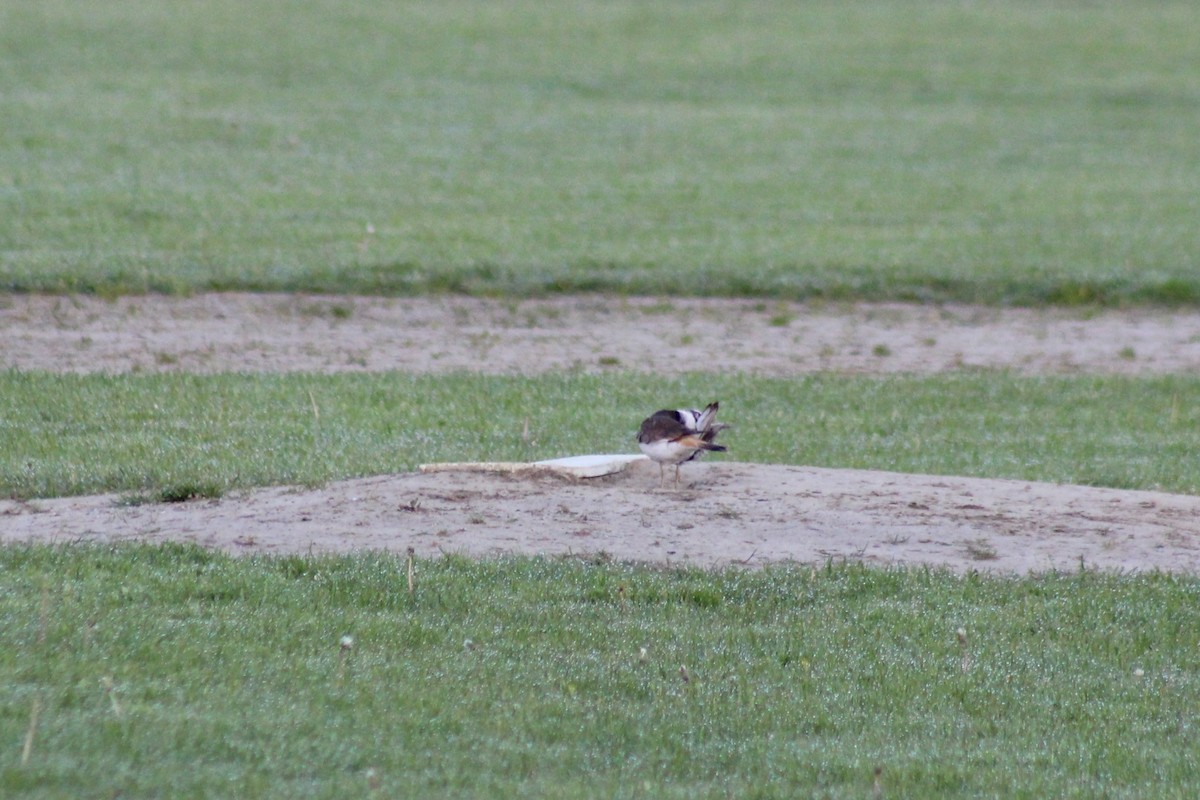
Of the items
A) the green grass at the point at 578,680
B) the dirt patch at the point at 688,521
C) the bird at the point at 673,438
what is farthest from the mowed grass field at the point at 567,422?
the bird at the point at 673,438

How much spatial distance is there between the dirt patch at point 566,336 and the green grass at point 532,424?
0.66m

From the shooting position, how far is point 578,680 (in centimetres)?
632

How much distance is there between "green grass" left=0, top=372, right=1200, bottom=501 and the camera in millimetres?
9992

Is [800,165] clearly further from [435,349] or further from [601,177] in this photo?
[435,349]

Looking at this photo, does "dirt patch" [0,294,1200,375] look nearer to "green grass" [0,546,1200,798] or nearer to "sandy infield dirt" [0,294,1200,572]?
"sandy infield dirt" [0,294,1200,572]

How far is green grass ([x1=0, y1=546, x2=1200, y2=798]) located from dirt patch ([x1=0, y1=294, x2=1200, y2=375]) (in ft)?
21.3

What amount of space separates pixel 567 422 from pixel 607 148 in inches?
607

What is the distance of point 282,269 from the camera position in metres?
17.0

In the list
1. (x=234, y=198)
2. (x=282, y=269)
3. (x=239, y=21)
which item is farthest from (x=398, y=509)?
(x=239, y=21)

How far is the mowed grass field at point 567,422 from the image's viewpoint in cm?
563

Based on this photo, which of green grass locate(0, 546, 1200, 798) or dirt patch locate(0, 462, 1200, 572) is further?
dirt patch locate(0, 462, 1200, 572)

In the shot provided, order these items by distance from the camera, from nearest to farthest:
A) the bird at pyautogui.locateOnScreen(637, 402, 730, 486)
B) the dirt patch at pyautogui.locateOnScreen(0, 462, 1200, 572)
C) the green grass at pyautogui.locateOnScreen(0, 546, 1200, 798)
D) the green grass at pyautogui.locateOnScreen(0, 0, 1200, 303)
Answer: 1. the green grass at pyautogui.locateOnScreen(0, 546, 1200, 798)
2. the dirt patch at pyautogui.locateOnScreen(0, 462, 1200, 572)
3. the bird at pyautogui.locateOnScreen(637, 402, 730, 486)
4. the green grass at pyautogui.locateOnScreen(0, 0, 1200, 303)

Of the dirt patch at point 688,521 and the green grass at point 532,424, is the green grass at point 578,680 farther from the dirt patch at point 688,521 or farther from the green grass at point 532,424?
the green grass at point 532,424

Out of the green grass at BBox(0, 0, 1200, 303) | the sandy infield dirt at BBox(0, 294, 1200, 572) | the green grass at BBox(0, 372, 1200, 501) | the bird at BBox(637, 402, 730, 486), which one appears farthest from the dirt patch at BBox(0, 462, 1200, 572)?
the green grass at BBox(0, 0, 1200, 303)
